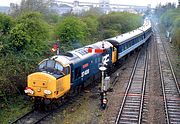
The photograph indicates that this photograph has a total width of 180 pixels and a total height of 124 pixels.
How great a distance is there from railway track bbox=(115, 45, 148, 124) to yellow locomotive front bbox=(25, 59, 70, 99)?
139 inches

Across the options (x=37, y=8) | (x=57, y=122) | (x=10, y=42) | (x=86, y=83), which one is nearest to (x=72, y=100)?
(x=86, y=83)

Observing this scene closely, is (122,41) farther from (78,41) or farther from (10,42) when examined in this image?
(10,42)

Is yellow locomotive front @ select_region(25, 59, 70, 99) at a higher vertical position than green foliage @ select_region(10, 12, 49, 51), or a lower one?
lower

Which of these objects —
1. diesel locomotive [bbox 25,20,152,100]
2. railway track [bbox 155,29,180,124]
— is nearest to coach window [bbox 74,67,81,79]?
diesel locomotive [bbox 25,20,152,100]

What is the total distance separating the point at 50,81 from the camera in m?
16.9

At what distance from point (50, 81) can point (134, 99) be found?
675 cm

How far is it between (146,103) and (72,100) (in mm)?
4687

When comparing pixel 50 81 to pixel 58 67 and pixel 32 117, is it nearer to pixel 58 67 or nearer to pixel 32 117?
pixel 58 67

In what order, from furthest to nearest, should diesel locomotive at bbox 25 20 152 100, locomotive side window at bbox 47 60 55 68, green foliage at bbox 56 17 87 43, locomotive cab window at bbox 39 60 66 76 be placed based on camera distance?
green foliage at bbox 56 17 87 43 < locomotive side window at bbox 47 60 55 68 < locomotive cab window at bbox 39 60 66 76 < diesel locomotive at bbox 25 20 152 100

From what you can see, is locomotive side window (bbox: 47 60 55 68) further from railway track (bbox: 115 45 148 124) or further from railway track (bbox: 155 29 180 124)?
railway track (bbox: 155 29 180 124)

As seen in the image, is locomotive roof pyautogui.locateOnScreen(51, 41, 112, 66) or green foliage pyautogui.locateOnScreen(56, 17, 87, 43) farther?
green foliage pyautogui.locateOnScreen(56, 17, 87, 43)

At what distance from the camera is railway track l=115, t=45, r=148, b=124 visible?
1745cm

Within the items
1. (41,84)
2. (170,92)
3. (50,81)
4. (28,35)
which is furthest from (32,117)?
(170,92)

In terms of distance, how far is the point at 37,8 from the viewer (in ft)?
166
